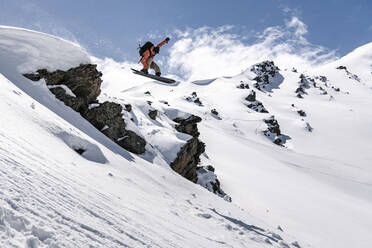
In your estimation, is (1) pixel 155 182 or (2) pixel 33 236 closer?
(2) pixel 33 236

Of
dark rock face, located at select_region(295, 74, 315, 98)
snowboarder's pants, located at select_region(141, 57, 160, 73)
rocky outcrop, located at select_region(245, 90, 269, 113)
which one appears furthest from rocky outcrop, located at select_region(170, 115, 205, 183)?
dark rock face, located at select_region(295, 74, 315, 98)

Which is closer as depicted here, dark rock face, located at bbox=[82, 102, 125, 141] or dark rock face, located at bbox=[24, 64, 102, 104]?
dark rock face, located at bbox=[24, 64, 102, 104]

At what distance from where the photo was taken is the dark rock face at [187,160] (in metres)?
14.0

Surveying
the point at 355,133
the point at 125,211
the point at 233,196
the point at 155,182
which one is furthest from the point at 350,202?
the point at 355,133

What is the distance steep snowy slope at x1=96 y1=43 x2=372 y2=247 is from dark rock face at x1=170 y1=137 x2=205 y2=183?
5.34 ft

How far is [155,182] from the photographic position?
793 cm

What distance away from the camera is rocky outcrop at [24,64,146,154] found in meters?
11.0

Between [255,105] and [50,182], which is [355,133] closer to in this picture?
[255,105]

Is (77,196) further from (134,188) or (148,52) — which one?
(148,52)

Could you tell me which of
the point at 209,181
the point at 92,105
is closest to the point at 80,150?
the point at 92,105

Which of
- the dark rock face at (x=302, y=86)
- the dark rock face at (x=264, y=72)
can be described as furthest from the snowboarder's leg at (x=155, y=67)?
the dark rock face at (x=264, y=72)

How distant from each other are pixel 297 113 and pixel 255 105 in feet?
41.6

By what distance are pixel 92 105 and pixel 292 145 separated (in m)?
51.3

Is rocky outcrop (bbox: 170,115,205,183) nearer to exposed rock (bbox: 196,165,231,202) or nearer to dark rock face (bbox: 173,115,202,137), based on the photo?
exposed rock (bbox: 196,165,231,202)
